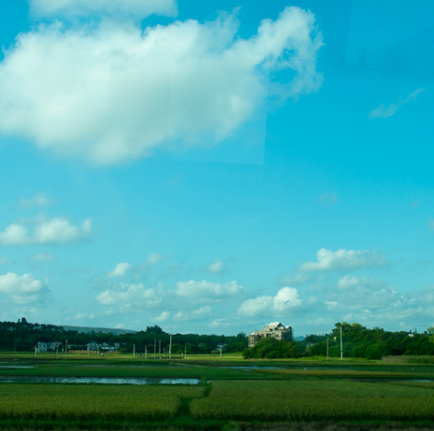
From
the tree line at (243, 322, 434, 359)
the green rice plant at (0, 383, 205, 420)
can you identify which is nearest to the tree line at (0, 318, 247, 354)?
the tree line at (243, 322, 434, 359)

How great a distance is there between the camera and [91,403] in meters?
18.9

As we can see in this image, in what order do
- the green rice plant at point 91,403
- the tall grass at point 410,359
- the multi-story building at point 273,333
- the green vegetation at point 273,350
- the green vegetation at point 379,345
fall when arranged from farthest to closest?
the multi-story building at point 273,333, the green vegetation at point 273,350, the green vegetation at point 379,345, the tall grass at point 410,359, the green rice plant at point 91,403

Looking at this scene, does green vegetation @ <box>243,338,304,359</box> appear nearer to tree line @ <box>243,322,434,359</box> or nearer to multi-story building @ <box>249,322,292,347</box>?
tree line @ <box>243,322,434,359</box>

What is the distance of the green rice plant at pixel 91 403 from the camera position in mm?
17172

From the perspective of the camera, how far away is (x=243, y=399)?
20562 mm

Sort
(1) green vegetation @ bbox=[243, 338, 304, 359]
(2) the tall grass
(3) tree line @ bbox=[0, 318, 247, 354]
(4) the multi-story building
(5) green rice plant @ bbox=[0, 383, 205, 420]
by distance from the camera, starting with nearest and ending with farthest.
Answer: (5) green rice plant @ bbox=[0, 383, 205, 420] → (2) the tall grass → (1) green vegetation @ bbox=[243, 338, 304, 359] → (3) tree line @ bbox=[0, 318, 247, 354] → (4) the multi-story building

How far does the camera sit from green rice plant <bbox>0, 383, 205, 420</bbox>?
17.2 metres

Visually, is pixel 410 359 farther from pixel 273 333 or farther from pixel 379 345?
pixel 273 333

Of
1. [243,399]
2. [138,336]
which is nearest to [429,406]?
[243,399]

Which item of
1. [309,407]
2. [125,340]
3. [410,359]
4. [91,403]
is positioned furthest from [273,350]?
[91,403]

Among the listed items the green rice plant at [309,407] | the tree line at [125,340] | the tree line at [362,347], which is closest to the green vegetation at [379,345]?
the tree line at [362,347]

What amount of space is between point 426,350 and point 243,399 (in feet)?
261

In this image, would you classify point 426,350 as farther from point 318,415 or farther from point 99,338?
point 99,338

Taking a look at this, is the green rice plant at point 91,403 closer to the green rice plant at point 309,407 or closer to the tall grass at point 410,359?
the green rice plant at point 309,407
